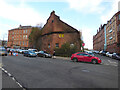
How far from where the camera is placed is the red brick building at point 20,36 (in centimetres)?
6203

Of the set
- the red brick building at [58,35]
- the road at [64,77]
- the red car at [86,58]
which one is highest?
the red brick building at [58,35]

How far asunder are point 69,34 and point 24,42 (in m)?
45.8

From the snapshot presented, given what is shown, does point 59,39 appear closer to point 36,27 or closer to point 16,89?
point 36,27

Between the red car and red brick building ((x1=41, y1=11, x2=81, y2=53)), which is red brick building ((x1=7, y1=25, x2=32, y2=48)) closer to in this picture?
red brick building ((x1=41, y1=11, x2=81, y2=53))

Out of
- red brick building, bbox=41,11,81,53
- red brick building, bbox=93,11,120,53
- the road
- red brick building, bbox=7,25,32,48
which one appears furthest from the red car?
red brick building, bbox=7,25,32,48

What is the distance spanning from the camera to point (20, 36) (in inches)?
2542

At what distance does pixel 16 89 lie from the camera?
13.7ft

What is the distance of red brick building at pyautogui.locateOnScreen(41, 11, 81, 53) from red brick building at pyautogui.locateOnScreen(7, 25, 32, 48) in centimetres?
3523

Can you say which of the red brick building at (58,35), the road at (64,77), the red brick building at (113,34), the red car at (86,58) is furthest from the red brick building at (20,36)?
the road at (64,77)

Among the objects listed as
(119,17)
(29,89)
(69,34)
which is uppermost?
(119,17)

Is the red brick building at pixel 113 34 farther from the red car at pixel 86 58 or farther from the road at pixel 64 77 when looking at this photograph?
the road at pixel 64 77

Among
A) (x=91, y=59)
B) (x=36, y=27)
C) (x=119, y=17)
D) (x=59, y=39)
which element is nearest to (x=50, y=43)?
(x=59, y=39)

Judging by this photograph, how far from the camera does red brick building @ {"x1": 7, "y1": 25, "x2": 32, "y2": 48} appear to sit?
203ft

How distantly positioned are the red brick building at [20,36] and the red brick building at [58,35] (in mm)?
35228
